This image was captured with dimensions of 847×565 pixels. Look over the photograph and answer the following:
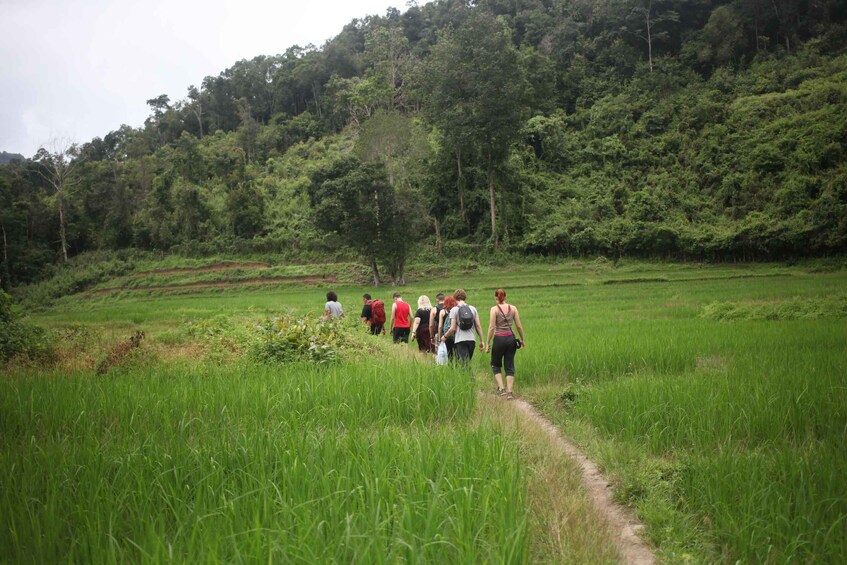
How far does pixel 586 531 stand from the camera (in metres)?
3.54

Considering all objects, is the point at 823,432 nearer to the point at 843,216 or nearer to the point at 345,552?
the point at 345,552

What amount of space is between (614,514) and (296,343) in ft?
20.9

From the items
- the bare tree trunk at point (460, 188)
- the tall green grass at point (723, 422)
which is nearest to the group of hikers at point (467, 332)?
the tall green grass at point (723, 422)

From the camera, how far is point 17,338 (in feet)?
35.4

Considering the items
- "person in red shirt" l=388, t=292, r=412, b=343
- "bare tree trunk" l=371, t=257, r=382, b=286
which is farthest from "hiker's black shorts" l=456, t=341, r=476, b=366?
"bare tree trunk" l=371, t=257, r=382, b=286

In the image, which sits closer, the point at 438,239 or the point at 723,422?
the point at 723,422

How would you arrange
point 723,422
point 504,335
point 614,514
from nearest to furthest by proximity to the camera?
point 614,514 → point 723,422 → point 504,335

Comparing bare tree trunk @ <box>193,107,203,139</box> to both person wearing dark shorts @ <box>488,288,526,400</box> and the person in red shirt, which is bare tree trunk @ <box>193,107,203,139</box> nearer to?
the person in red shirt

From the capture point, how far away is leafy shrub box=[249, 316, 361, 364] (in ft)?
28.4

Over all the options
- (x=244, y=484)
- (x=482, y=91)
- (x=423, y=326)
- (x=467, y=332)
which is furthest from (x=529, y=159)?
(x=244, y=484)

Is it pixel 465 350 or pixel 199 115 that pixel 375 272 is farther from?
pixel 199 115

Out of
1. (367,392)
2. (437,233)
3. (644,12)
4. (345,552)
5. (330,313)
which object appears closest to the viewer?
(345,552)

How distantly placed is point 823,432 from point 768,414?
47 centimetres

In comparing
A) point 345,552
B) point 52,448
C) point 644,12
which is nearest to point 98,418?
point 52,448
